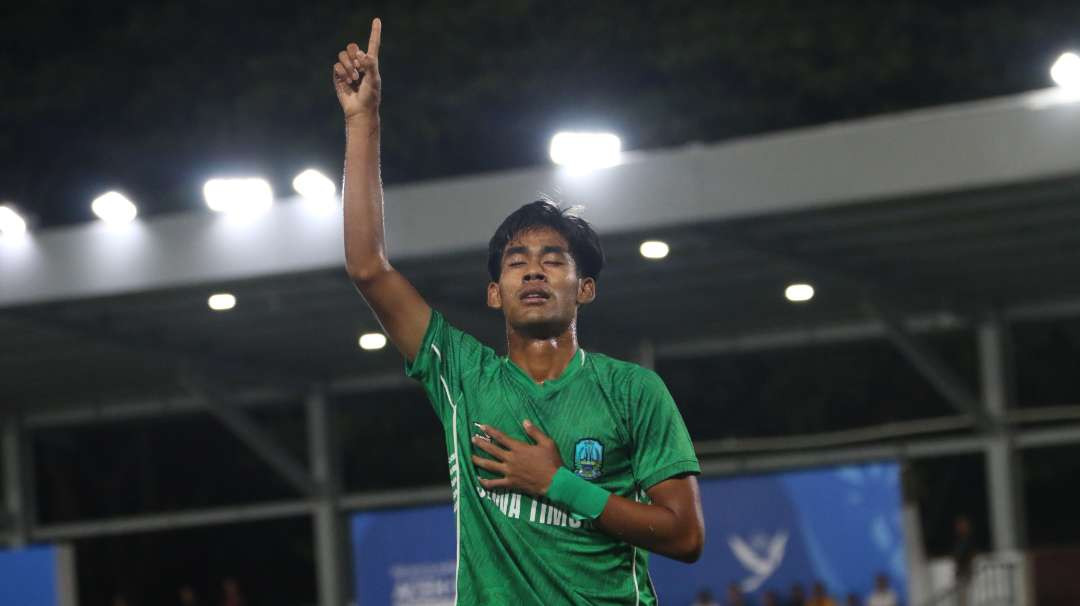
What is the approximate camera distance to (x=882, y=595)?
15.6m

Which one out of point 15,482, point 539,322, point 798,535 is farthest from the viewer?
point 15,482

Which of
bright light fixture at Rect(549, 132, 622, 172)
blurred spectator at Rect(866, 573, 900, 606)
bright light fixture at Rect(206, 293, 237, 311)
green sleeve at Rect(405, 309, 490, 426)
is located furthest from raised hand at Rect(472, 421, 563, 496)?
blurred spectator at Rect(866, 573, 900, 606)

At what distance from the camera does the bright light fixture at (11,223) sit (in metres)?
14.7

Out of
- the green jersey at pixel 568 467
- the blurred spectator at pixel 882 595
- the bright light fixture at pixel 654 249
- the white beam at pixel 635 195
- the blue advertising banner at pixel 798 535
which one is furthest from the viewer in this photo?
the blue advertising banner at pixel 798 535

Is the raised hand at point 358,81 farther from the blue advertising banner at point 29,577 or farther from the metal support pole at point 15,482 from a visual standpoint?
the metal support pole at point 15,482

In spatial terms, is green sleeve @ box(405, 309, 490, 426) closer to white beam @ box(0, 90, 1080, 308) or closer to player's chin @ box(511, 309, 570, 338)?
player's chin @ box(511, 309, 570, 338)

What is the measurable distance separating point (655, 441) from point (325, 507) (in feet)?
55.0

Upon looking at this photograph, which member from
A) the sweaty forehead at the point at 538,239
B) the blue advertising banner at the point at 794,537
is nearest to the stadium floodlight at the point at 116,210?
the blue advertising banner at the point at 794,537

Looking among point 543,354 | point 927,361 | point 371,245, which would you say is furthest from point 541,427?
point 927,361

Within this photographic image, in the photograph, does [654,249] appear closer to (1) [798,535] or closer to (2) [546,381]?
(1) [798,535]

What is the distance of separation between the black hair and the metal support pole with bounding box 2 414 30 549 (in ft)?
60.2

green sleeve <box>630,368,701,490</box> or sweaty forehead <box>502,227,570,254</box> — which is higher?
sweaty forehead <box>502,227,570,254</box>

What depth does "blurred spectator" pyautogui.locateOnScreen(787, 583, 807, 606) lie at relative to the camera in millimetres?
15992

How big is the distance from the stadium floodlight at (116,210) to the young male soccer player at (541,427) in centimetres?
1102
